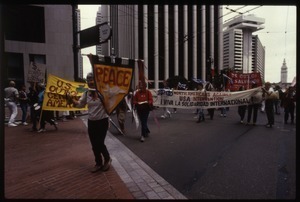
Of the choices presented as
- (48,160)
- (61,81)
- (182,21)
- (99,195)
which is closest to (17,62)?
(61,81)

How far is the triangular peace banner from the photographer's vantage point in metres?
4.61

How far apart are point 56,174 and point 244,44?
34064 millimetres

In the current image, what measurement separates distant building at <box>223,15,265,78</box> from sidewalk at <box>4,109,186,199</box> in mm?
17974

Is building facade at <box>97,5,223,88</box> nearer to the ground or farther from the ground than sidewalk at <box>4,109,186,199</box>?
farther from the ground

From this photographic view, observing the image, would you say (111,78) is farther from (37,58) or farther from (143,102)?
(37,58)

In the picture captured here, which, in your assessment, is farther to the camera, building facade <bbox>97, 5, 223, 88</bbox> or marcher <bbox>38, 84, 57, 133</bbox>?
building facade <bbox>97, 5, 223, 88</bbox>

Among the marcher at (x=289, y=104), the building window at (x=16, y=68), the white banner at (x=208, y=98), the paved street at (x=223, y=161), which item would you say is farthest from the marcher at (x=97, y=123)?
the building window at (x=16, y=68)

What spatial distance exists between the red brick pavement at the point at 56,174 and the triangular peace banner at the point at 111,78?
1.20 metres

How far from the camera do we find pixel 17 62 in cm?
2666

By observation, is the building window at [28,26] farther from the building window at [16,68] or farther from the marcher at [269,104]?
the marcher at [269,104]

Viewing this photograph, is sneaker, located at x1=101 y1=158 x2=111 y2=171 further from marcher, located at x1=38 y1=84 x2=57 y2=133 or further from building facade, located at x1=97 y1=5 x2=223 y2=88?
building facade, located at x1=97 y1=5 x2=223 y2=88

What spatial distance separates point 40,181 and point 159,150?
9.65 feet

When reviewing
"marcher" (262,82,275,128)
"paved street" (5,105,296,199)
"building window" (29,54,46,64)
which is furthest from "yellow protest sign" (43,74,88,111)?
"building window" (29,54,46,64)

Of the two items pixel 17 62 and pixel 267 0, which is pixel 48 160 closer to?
pixel 267 0
